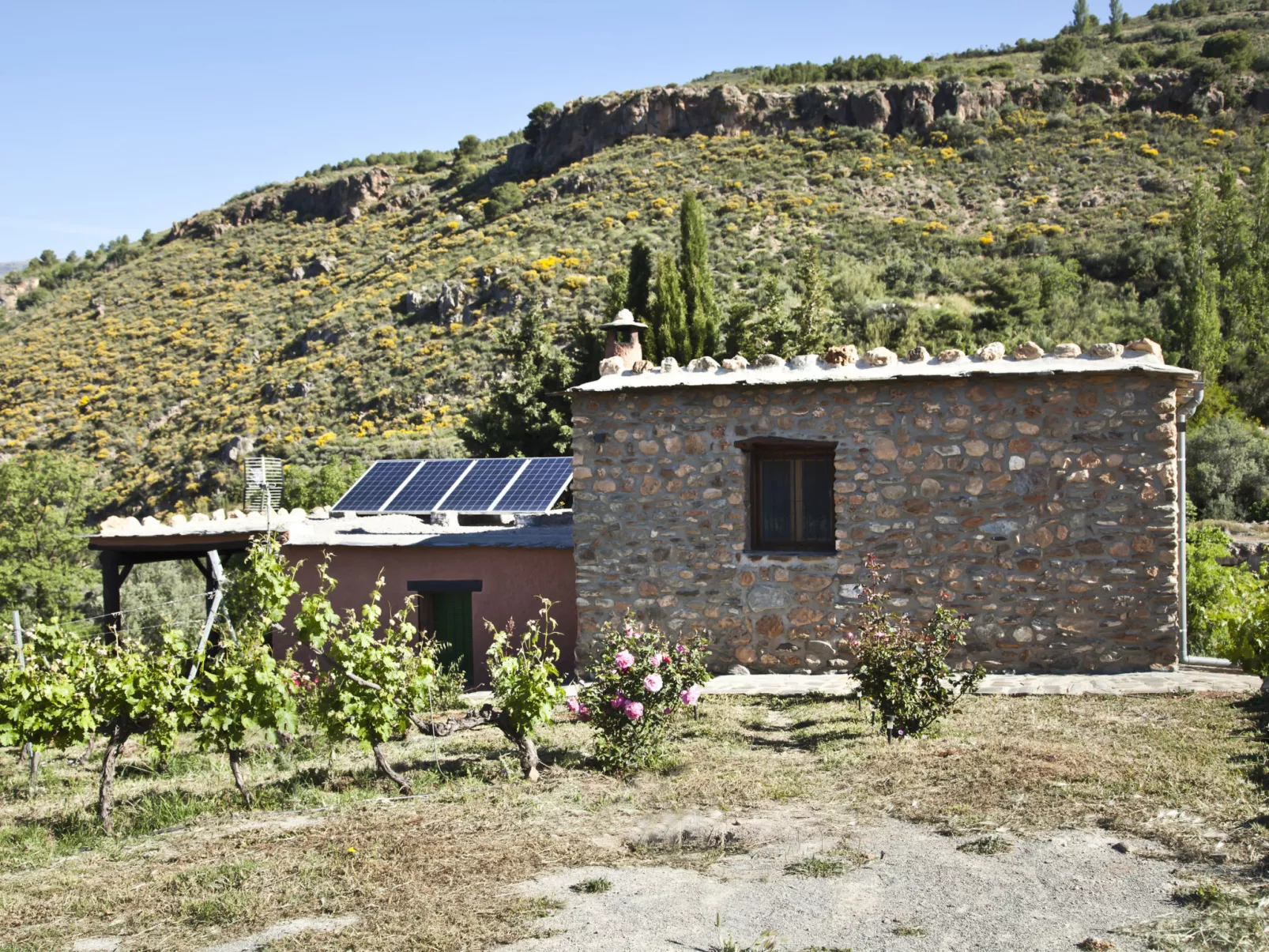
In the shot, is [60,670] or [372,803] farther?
[60,670]

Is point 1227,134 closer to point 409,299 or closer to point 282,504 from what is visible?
point 409,299

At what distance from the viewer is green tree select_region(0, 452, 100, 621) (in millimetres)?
25078

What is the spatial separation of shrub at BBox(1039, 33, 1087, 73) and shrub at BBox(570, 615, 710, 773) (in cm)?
5104

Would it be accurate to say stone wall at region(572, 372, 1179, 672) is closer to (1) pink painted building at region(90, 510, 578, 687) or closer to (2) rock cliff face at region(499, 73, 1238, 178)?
(1) pink painted building at region(90, 510, 578, 687)

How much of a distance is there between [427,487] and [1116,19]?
194 ft

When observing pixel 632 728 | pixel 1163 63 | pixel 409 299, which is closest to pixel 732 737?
pixel 632 728

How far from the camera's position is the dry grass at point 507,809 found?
5488 millimetres

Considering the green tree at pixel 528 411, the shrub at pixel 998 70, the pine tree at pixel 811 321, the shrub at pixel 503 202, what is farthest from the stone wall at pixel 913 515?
the shrub at pixel 998 70

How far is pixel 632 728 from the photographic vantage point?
7.91m

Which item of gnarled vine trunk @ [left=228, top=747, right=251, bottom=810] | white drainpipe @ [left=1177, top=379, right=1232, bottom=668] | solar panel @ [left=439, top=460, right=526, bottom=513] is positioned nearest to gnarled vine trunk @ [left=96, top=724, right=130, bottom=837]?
gnarled vine trunk @ [left=228, top=747, right=251, bottom=810]

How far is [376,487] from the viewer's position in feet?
53.4

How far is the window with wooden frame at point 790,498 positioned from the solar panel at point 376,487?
643 cm

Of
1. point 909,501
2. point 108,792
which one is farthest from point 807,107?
point 108,792

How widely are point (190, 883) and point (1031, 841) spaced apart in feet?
14.7
